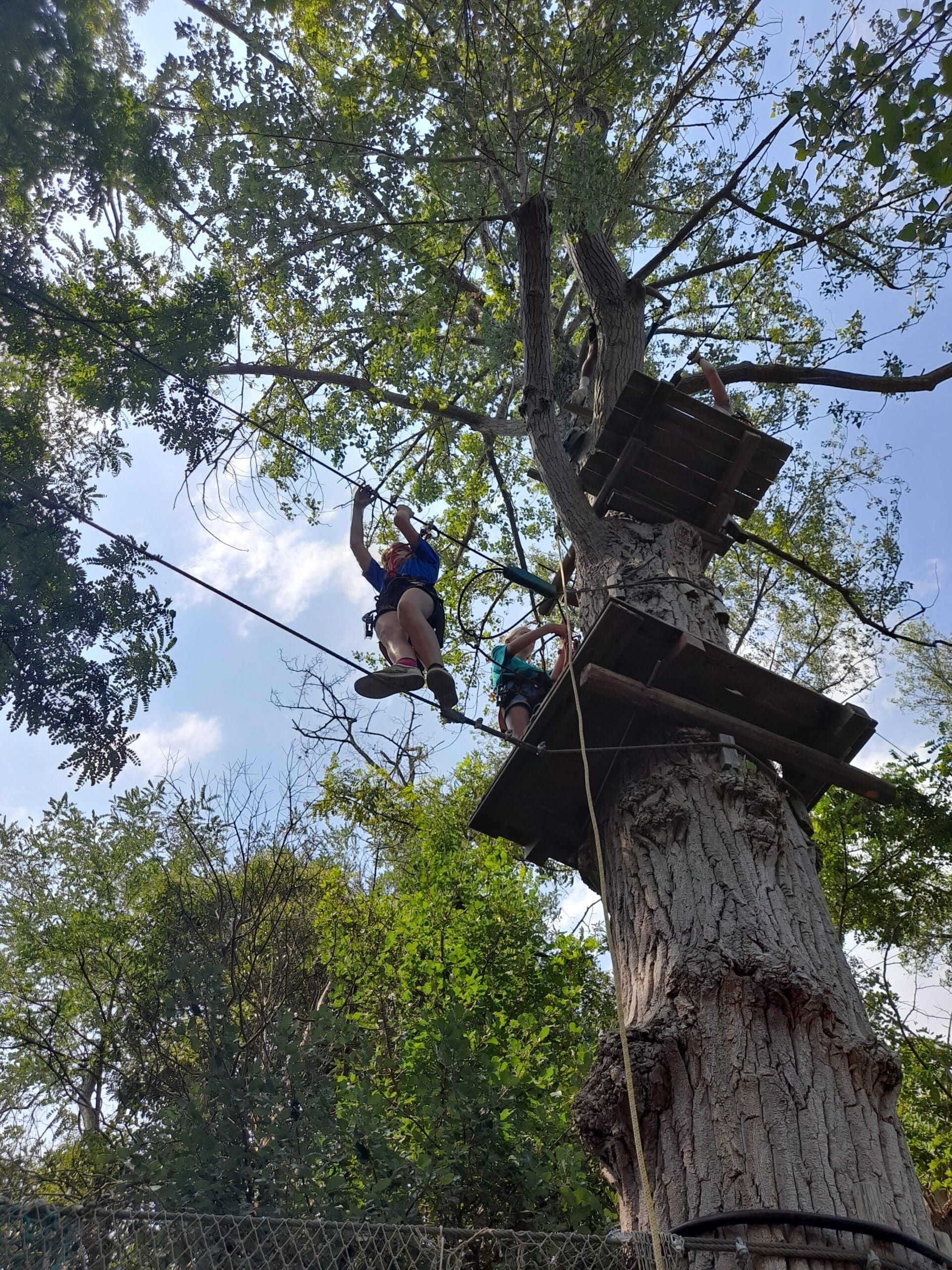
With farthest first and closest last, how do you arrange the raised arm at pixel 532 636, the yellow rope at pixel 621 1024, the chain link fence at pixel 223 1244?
the raised arm at pixel 532 636
the yellow rope at pixel 621 1024
the chain link fence at pixel 223 1244

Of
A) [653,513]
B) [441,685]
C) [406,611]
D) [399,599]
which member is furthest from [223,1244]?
[653,513]

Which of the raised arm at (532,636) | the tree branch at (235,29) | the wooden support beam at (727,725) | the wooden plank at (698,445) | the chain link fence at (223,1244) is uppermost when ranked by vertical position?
the tree branch at (235,29)

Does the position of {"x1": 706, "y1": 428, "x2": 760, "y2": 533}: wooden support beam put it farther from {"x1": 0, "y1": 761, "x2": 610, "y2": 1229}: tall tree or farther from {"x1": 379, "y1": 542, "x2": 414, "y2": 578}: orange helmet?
{"x1": 0, "y1": 761, "x2": 610, "y2": 1229}: tall tree

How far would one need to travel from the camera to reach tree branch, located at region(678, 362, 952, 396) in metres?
5.66

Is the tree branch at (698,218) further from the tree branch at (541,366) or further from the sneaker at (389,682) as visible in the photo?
the sneaker at (389,682)

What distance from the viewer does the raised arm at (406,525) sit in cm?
522

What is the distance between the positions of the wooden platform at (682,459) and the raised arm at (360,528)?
4.40 feet

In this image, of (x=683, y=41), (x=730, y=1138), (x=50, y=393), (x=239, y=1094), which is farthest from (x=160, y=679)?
(x=683, y=41)

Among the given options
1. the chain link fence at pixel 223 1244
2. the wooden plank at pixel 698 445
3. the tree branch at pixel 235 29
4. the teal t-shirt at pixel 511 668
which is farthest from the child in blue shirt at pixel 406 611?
the tree branch at pixel 235 29

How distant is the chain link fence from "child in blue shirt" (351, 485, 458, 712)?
2.45m

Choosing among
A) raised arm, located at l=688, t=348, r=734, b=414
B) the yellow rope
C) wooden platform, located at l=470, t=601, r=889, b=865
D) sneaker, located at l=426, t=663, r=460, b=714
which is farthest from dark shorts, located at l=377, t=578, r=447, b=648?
raised arm, located at l=688, t=348, r=734, b=414

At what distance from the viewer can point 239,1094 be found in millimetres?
3668

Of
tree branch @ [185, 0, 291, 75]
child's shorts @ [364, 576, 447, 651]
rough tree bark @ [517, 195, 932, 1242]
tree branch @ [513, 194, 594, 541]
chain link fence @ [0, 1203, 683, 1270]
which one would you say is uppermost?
tree branch @ [185, 0, 291, 75]

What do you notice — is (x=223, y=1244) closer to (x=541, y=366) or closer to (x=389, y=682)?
(x=389, y=682)
